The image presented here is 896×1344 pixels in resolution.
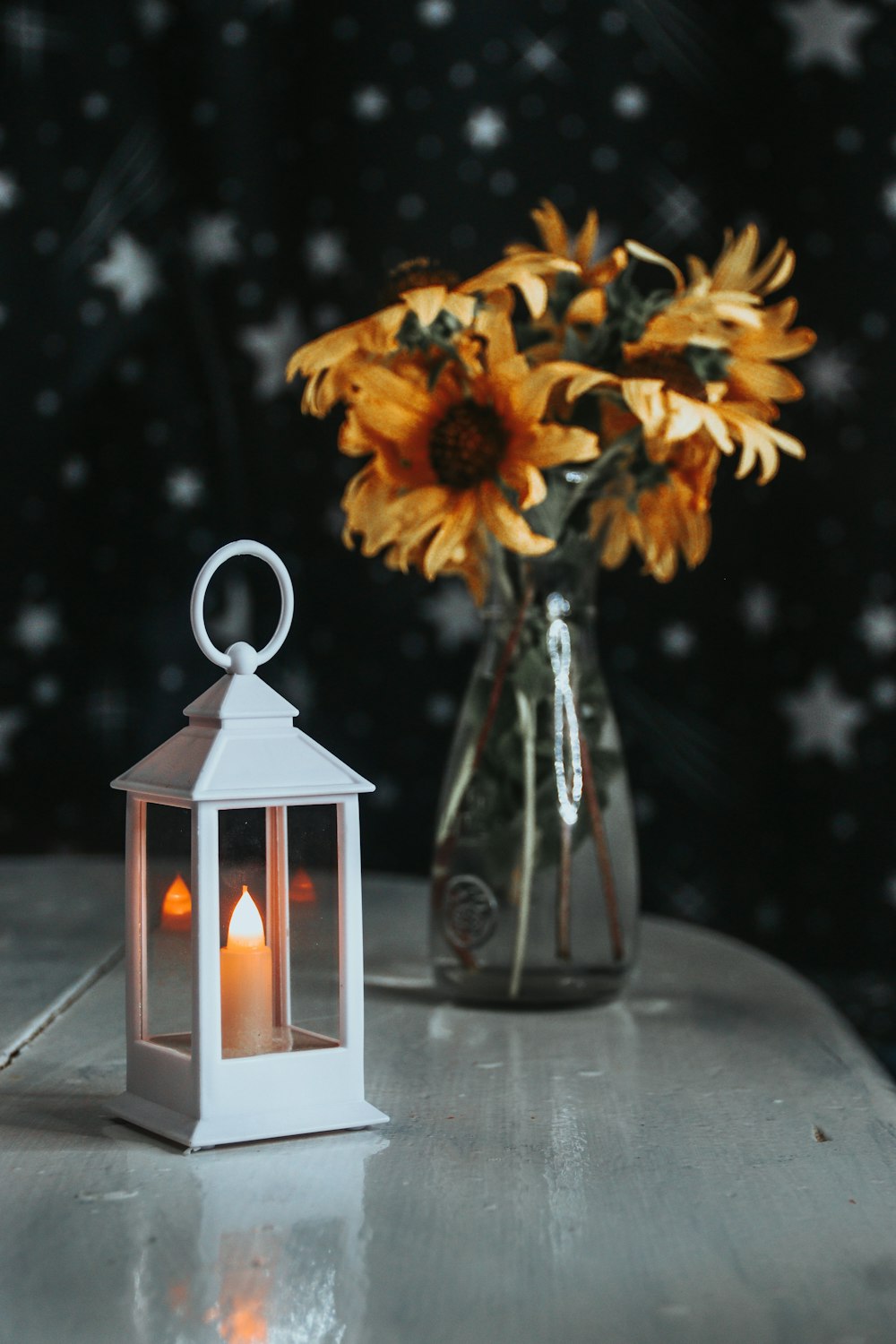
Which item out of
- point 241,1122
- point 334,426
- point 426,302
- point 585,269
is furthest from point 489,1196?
point 334,426

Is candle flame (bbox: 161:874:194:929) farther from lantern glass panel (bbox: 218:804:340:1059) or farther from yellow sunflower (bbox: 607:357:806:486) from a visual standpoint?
yellow sunflower (bbox: 607:357:806:486)

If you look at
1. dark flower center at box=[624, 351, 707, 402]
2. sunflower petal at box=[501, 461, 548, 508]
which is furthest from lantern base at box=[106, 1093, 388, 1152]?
dark flower center at box=[624, 351, 707, 402]

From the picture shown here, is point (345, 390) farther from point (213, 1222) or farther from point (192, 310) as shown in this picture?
point (192, 310)

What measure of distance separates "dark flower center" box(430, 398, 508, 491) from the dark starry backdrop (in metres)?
0.78

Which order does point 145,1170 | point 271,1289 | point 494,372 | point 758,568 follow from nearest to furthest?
point 271,1289
point 145,1170
point 494,372
point 758,568

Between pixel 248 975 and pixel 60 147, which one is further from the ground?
pixel 60 147

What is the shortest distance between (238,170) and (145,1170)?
Answer: 134cm

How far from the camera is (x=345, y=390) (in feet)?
2.96

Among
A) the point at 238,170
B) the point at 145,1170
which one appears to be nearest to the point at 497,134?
the point at 238,170

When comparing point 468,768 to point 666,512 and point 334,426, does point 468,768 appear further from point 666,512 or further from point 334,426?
point 334,426

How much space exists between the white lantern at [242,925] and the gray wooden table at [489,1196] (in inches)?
0.9

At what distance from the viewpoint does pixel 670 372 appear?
878 mm

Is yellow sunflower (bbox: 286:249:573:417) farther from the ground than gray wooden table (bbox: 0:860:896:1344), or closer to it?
farther from the ground

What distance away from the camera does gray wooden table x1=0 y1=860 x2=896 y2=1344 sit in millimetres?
470
